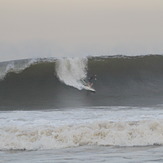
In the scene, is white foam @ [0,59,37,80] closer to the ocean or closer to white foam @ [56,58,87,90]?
the ocean

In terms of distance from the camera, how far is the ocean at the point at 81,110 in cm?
1052

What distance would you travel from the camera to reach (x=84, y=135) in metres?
11.5

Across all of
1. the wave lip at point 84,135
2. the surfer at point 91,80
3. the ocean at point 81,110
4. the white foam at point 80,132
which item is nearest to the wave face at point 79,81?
the ocean at point 81,110

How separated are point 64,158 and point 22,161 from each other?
69cm

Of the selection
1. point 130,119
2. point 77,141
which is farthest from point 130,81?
point 77,141

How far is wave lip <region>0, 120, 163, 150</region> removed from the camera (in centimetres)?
1123

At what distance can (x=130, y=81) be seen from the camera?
2222 centimetres

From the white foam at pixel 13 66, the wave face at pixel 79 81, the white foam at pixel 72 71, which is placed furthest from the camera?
the white foam at pixel 13 66

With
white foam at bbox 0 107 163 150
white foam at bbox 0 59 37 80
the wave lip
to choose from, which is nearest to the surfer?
white foam at bbox 0 59 37 80

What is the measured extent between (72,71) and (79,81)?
104 centimetres

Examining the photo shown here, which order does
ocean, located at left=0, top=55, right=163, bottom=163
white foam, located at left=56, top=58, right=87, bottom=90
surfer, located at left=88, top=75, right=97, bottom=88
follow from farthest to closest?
white foam, located at left=56, top=58, right=87, bottom=90 < surfer, located at left=88, top=75, right=97, bottom=88 < ocean, located at left=0, top=55, right=163, bottom=163

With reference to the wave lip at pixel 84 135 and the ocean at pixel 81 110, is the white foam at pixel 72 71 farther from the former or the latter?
the wave lip at pixel 84 135

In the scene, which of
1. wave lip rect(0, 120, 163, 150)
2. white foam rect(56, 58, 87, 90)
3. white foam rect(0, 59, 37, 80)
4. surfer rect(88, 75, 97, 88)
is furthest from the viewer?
white foam rect(0, 59, 37, 80)

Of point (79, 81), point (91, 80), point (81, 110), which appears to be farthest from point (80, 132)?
point (91, 80)
